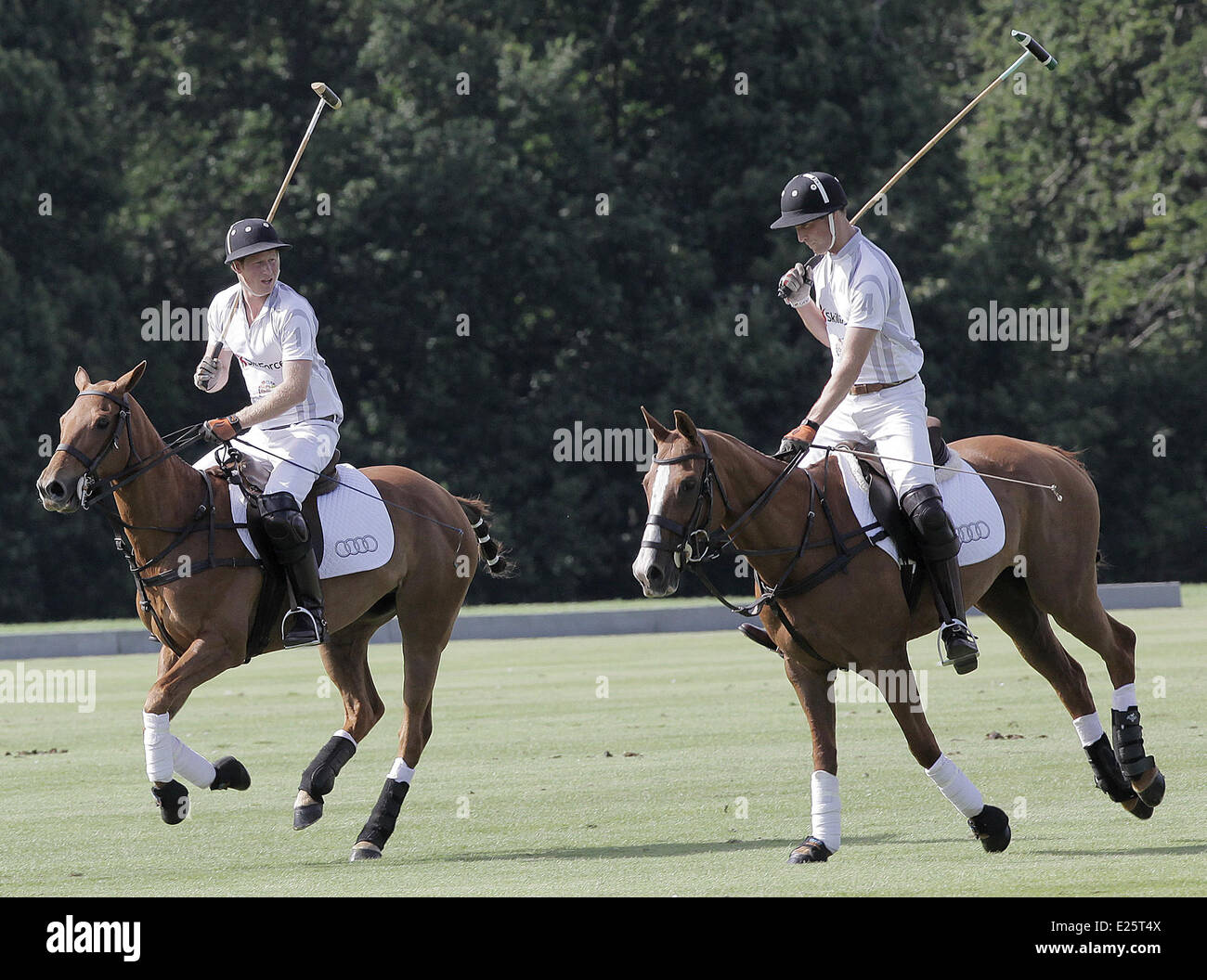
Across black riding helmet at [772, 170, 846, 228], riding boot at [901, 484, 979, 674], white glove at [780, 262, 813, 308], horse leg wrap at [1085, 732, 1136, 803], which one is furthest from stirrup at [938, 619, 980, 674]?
black riding helmet at [772, 170, 846, 228]

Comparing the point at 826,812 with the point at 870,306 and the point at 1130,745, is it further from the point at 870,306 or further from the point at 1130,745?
the point at 870,306

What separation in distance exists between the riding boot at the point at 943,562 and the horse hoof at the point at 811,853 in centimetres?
93

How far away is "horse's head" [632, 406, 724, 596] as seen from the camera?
6926 mm

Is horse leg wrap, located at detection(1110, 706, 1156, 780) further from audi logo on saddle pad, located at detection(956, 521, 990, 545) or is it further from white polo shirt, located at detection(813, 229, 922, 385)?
white polo shirt, located at detection(813, 229, 922, 385)

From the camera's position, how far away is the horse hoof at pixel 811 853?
24.0 ft

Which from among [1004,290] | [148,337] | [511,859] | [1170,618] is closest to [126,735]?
[511,859]

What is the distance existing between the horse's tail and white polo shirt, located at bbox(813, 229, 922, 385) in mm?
2471

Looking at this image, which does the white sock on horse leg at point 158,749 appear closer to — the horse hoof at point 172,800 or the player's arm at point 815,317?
the horse hoof at point 172,800

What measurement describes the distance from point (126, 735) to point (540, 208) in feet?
69.9

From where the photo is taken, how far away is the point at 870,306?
775 cm

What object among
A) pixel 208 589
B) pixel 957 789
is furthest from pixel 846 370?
pixel 208 589

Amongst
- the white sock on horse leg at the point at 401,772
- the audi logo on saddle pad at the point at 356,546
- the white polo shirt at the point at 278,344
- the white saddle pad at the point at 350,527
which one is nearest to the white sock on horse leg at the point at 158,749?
the white sock on horse leg at the point at 401,772

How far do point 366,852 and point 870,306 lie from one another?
10.1 ft

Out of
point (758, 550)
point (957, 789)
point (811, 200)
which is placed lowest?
point (957, 789)
